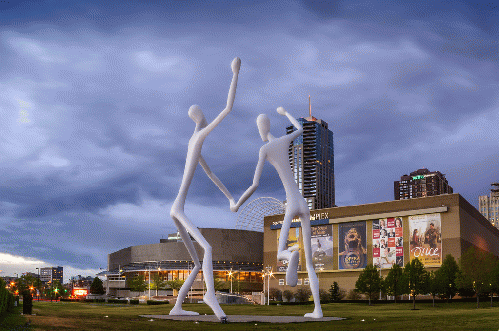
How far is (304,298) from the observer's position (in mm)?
91125

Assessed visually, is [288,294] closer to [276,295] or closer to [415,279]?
[276,295]

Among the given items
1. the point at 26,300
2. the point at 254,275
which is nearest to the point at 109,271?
the point at 254,275

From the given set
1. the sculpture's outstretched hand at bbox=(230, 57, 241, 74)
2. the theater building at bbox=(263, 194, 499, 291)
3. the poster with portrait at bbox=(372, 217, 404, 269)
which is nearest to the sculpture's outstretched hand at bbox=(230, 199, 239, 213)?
the sculpture's outstretched hand at bbox=(230, 57, 241, 74)

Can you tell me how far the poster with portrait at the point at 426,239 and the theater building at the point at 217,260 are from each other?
2011 inches

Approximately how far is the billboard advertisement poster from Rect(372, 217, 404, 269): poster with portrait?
9806 mm

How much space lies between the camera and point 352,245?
10169 cm

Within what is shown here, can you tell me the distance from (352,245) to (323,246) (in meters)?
6.58

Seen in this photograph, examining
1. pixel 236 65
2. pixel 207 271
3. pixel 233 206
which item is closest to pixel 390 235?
pixel 233 206

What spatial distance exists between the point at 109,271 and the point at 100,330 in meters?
148

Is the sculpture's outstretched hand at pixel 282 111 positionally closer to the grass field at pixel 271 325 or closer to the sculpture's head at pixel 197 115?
the sculpture's head at pixel 197 115

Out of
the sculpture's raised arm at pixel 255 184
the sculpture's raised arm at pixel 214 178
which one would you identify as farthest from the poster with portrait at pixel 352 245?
the sculpture's raised arm at pixel 255 184

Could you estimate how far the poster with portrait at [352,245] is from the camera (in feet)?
328

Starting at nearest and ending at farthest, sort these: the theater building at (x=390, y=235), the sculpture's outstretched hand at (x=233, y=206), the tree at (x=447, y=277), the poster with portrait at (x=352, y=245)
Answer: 1. the sculpture's outstretched hand at (x=233, y=206)
2. the tree at (x=447, y=277)
3. the theater building at (x=390, y=235)
4. the poster with portrait at (x=352, y=245)

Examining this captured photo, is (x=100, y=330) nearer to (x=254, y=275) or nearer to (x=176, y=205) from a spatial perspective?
(x=176, y=205)
